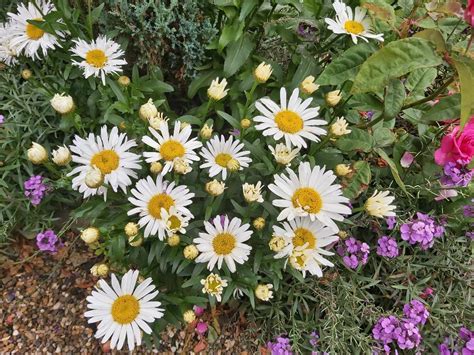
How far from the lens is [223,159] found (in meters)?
1.61

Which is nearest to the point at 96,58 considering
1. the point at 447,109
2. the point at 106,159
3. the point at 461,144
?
the point at 106,159

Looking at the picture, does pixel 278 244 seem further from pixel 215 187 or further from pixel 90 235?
pixel 90 235

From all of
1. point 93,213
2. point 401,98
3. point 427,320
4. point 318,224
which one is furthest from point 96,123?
point 427,320

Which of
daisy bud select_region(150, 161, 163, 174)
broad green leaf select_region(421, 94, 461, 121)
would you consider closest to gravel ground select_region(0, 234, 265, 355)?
daisy bud select_region(150, 161, 163, 174)

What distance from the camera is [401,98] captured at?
152cm

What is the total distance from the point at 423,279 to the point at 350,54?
3.29 feet

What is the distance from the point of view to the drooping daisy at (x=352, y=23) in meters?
1.70

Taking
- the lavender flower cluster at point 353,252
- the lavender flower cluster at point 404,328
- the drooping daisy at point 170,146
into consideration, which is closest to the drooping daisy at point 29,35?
the drooping daisy at point 170,146

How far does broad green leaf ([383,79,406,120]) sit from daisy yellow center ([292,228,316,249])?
47 centimetres

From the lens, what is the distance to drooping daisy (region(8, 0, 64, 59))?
5.96 ft

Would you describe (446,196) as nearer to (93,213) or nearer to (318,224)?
(318,224)

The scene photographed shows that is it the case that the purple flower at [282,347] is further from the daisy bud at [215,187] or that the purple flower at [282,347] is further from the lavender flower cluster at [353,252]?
the daisy bud at [215,187]

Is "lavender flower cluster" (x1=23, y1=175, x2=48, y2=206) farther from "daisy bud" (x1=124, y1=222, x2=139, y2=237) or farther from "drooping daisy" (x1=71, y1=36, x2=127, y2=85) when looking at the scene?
"daisy bud" (x1=124, y1=222, x2=139, y2=237)

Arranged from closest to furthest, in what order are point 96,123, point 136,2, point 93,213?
point 93,213, point 136,2, point 96,123
